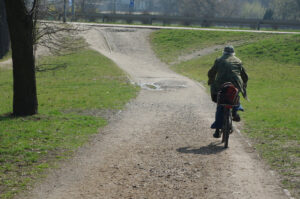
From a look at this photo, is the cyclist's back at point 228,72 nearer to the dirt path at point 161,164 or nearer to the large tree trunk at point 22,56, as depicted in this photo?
the dirt path at point 161,164

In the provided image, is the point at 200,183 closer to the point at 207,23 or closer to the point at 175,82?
the point at 175,82

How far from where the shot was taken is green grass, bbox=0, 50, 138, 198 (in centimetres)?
654

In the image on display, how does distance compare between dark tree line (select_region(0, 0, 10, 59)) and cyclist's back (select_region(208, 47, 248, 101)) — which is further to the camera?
dark tree line (select_region(0, 0, 10, 59))

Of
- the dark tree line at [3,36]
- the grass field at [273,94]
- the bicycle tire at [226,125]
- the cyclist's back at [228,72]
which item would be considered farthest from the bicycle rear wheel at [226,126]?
the dark tree line at [3,36]

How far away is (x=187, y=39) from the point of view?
114 ft

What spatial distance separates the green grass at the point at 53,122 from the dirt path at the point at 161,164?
38 cm

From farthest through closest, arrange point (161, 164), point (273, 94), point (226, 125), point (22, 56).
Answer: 1. point (273, 94)
2. point (22, 56)
3. point (226, 125)
4. point (161, 164)

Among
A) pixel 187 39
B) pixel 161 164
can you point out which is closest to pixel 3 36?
pixel 187 39

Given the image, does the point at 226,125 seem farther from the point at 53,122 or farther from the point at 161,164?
the point at 53,122

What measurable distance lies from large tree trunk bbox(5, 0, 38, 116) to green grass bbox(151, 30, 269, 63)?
66.7ft

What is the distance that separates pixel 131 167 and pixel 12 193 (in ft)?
6.09

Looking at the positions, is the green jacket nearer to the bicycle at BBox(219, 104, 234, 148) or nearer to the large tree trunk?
the bicycle at BBox(219, 104, 234, 148)

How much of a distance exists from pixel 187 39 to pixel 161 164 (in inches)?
1126

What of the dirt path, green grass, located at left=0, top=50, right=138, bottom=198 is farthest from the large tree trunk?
the dirt path
